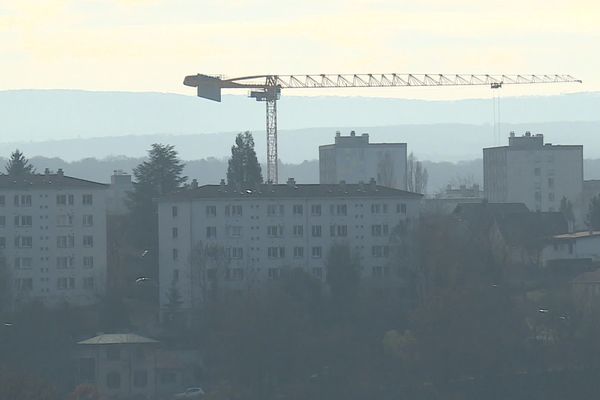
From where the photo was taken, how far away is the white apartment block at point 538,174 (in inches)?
3738

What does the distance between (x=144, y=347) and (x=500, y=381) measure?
9421mm

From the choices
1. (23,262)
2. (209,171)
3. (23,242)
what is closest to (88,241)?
(23,242)

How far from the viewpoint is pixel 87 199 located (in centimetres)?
6019

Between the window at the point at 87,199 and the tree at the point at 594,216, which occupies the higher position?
the window at the point at 87,199

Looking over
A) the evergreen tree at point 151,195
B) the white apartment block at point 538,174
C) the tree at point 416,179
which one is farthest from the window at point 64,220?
the tree at point 416,179

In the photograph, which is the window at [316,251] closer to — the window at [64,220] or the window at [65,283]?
the window at [65,283]

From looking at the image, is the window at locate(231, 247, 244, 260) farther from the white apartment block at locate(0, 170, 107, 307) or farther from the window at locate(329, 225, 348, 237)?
the white apartment block at locate(0, 170, 107, 307)

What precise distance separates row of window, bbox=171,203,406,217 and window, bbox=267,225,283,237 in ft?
1.25

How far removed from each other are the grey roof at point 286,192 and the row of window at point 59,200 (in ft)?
7.77

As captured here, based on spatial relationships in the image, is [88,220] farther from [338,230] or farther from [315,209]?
[338,230]

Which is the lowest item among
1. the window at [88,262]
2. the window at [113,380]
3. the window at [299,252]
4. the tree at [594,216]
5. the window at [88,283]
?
the window at [113,380]

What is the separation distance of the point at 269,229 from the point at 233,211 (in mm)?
1239

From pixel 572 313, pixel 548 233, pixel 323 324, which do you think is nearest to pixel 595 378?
pixel 572 313

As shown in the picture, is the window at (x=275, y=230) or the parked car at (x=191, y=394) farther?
the window at (x=275, y=230)
